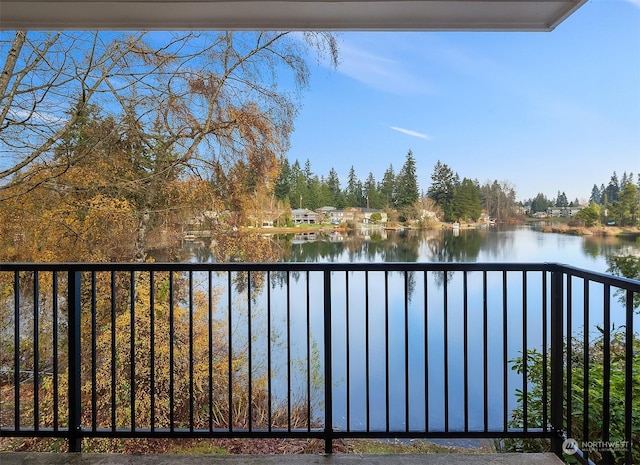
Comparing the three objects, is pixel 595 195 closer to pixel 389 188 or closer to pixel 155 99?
pixel 389 188

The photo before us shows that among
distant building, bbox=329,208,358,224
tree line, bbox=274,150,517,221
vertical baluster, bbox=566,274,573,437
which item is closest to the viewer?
vertical baluster, bbox=566,274,573,437

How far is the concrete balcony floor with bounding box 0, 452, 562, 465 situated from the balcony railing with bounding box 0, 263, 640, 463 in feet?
0.31

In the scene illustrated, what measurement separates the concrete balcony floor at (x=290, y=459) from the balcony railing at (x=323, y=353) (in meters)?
0.09

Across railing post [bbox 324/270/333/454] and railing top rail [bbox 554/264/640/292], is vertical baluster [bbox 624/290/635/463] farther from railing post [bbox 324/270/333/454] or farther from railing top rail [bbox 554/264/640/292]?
railing post [bbox 324/270/333/454]

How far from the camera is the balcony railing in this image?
1924 mm

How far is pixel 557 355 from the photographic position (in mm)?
1889

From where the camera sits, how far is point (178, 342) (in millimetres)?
4016

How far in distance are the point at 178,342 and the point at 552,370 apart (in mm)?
Result: 3379

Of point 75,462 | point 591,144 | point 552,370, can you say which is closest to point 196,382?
point 75,462

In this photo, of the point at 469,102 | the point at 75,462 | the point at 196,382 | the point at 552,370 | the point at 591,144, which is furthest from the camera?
the point at 196,382

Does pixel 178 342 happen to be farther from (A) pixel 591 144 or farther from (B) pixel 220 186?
(A) pixel 591 144

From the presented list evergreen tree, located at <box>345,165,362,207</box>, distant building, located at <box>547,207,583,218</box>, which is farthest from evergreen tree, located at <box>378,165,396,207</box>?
distant building, located at <box>547,207,583,218</box>

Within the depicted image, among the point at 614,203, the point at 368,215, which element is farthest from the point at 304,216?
the point at 614,203

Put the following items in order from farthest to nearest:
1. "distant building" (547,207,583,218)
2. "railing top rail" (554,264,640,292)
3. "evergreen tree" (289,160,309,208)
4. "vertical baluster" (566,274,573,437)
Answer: "evergreen tree" (289,160,309,208) < "distant building" (547,207,583,218) < "vertical baluster" (566,274,573,437) < "railing top rail" (554,264,640,292)
